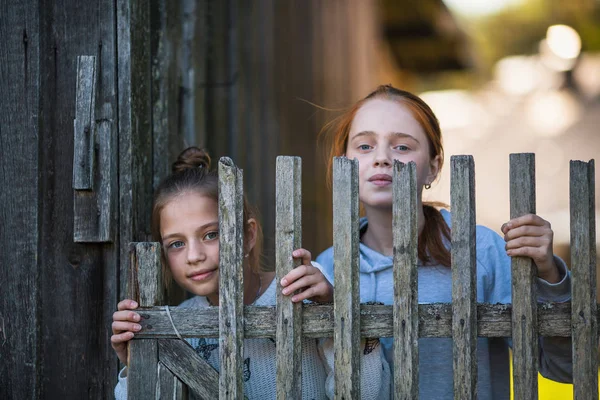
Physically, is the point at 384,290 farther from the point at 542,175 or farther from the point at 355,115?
the point at 542,175

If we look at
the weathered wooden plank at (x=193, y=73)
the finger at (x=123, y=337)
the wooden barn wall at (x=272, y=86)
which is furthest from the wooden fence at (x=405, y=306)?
the wooden barn wall at (x=272, y=86)

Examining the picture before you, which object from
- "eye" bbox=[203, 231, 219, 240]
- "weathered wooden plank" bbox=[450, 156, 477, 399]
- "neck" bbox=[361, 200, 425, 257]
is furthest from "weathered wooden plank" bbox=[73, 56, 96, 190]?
"weathered wooden plank" bbox=[450, 156, 477, 399]

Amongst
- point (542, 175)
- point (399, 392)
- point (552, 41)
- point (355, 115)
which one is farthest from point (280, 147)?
point (542, 175)

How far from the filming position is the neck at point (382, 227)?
3109mm

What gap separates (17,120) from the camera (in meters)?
3.03

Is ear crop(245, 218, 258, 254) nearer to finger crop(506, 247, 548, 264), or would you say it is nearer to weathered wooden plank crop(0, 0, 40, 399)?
weathered wooden plank crop(0, 0, 40, 399)

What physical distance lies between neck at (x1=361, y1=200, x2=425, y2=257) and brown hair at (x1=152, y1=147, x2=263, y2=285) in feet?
1.47

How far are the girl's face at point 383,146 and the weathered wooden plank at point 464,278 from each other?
59 centimetres

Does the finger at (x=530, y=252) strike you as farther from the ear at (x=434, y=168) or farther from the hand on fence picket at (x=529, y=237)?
the ear at (x=434, y=168)

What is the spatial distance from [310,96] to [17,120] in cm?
340

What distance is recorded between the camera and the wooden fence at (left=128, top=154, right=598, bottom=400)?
2.39 m

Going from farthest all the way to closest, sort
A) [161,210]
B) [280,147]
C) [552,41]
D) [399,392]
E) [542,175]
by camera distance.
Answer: [542,175], [552,41], [280,147], [161,210], [399,392]

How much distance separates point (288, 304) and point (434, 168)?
3.55 ft

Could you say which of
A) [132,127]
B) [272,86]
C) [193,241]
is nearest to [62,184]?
[132,127]
